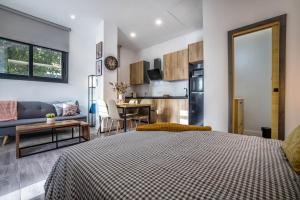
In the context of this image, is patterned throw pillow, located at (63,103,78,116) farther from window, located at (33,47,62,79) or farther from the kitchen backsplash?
the kitchen backsplash

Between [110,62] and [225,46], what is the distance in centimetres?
279

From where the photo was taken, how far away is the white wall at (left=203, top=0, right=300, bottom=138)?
211 cm

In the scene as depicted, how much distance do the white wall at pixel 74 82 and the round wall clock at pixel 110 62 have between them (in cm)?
103

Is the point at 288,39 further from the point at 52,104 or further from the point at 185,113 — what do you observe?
the point at 52,104

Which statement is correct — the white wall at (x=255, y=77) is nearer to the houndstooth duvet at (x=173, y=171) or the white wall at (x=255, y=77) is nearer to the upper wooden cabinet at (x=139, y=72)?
the upper wooden cabinet at (x=139, y=72)

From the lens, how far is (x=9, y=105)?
3.25 meters

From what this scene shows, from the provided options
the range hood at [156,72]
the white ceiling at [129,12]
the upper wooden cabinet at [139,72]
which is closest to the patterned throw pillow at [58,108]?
the white ceiling at [129,12]

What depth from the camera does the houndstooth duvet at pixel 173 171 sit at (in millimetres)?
485

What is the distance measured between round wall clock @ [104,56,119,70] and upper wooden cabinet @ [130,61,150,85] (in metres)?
1.42

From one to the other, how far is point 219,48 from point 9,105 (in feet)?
14.7

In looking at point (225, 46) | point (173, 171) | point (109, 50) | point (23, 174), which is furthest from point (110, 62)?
point (173, 171)

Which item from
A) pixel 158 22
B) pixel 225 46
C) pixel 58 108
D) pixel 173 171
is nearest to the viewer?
pixel 173 171

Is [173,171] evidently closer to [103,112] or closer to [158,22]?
[103,112]

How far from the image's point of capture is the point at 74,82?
180 inches
